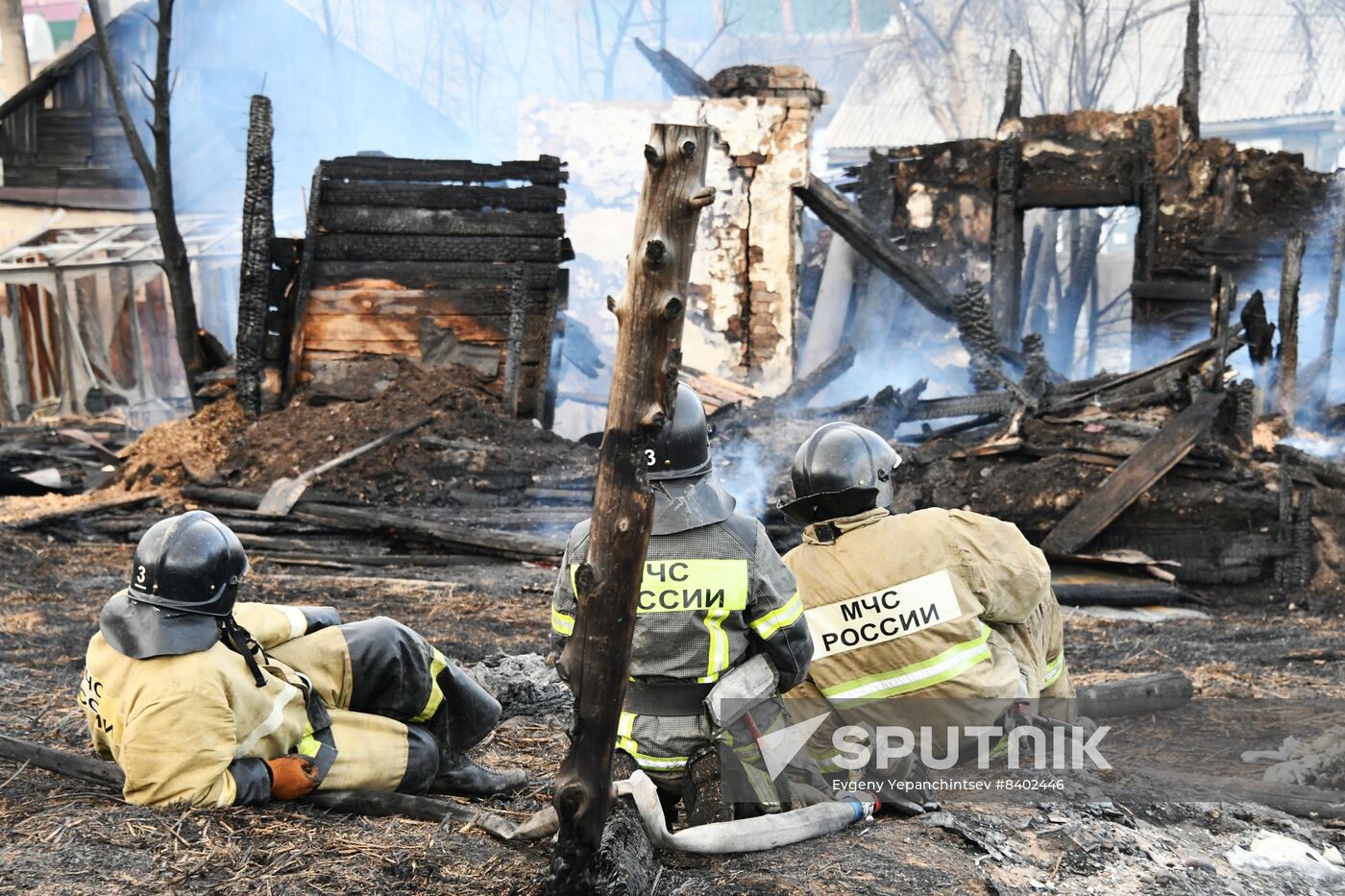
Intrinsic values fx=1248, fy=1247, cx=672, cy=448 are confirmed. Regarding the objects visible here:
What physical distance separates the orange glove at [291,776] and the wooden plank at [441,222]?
10.2m

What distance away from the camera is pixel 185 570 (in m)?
3.99

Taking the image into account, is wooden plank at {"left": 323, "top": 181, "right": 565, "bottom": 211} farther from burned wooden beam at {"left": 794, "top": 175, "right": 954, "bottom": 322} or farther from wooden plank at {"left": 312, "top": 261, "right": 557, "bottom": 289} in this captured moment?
burned wooden beam at {"left": 794, "top": 175, "right": 954, "bottom": 322}

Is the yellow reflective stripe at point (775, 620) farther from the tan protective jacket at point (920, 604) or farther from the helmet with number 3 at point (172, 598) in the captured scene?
the helmet with number 3 at point (172, 598)

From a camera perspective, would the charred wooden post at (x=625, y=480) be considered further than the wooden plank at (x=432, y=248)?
No

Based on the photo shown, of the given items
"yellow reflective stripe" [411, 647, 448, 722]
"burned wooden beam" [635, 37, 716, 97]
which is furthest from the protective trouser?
"burned wooden beam" [635, 37, 716, 97]

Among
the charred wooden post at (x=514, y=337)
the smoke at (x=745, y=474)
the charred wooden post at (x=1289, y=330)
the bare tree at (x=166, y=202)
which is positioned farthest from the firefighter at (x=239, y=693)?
the bare tree at (x=166, y=202)

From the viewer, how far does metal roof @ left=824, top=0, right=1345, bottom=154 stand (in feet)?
110

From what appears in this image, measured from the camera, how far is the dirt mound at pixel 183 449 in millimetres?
12734

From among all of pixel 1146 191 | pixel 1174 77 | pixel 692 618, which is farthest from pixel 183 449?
pixel 1174 77

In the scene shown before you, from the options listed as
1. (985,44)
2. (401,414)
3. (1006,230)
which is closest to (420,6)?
(985,44)

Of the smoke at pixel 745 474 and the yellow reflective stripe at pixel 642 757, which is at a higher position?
the yellow reflective stripe at pixel 642 757

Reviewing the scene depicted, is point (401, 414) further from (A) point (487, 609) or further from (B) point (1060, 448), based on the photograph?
(B) point (1060, 448)

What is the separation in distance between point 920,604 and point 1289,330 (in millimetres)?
10697

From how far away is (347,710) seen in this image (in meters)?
4.48
